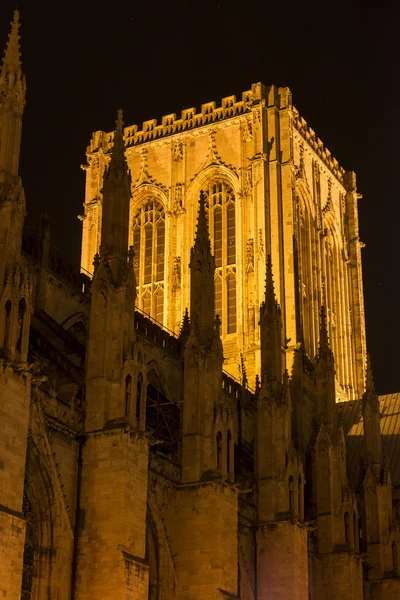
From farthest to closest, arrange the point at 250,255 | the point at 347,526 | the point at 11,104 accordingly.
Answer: the point at 250,255 → the point at 347,526 → the point at 11,104

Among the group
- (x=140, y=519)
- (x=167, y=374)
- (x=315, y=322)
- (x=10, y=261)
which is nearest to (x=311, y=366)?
(x=315, y=322)

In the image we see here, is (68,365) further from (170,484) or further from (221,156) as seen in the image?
(221,156)

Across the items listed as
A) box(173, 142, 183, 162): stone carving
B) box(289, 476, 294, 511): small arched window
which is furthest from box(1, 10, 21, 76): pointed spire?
box(173, 142, 183, 162): stone carving

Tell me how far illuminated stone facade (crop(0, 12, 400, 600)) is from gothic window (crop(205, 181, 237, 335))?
0.13 m

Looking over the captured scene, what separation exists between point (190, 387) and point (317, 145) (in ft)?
128

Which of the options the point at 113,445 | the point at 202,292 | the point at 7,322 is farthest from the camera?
the point at 202,292

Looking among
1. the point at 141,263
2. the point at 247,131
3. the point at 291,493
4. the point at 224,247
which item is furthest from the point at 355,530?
the point at 247,131

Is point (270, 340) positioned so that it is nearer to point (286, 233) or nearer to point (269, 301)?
point (269, 301)

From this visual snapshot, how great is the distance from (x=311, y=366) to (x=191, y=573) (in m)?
27.9

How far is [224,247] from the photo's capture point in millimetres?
67250

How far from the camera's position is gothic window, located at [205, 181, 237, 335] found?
2581 inches

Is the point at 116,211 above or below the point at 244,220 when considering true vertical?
below

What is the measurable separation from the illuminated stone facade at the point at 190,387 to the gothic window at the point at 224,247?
0.42 feet

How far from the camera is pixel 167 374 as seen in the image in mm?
48375
